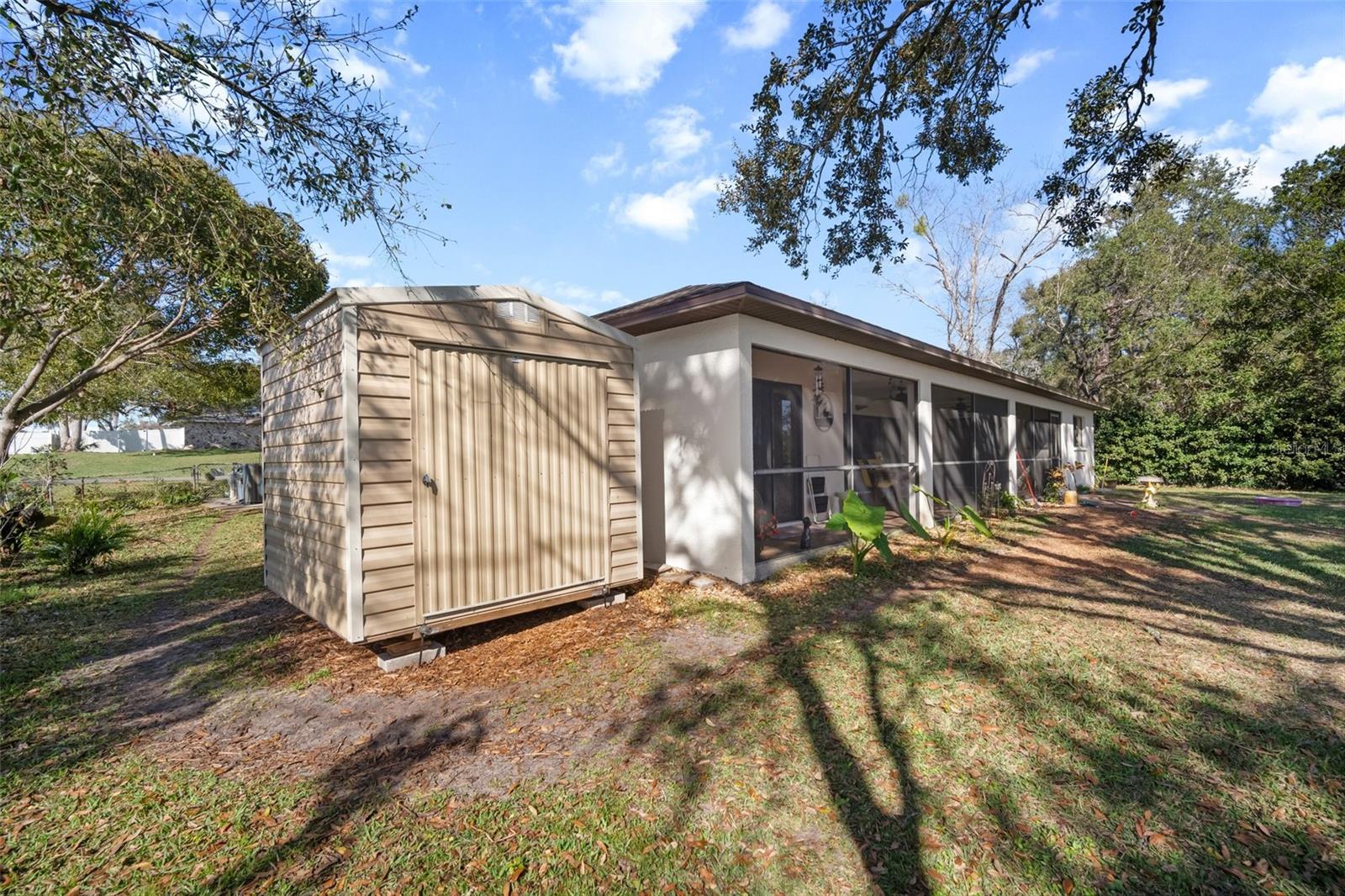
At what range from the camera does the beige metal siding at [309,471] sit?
363 cm

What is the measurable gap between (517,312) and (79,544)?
6.69 meters

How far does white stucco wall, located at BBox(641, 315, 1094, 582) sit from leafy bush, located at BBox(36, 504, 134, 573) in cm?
670

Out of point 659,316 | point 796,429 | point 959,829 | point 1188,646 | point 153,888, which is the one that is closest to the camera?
point 153,888

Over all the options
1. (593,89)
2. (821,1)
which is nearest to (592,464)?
(593,89)

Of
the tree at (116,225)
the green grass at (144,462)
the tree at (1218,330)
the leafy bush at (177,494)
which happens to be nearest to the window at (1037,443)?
the tree at (1218,330)

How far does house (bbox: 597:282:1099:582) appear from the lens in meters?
5.67

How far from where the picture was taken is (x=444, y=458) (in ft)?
12.5

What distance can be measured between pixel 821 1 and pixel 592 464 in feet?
18.0

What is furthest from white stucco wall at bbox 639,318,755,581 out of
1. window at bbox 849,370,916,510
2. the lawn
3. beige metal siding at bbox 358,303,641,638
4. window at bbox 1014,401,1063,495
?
window at bbox 1014,401,1063,495

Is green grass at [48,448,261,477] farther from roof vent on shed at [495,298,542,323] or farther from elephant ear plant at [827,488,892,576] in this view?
elephant ear plant at [827,488,892,576]

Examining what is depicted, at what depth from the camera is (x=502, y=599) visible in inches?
162

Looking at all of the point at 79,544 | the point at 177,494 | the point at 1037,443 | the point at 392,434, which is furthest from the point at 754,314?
the point at 177,494

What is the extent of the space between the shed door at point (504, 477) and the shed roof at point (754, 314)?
138cm

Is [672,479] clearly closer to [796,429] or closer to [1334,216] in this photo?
[796,429]
